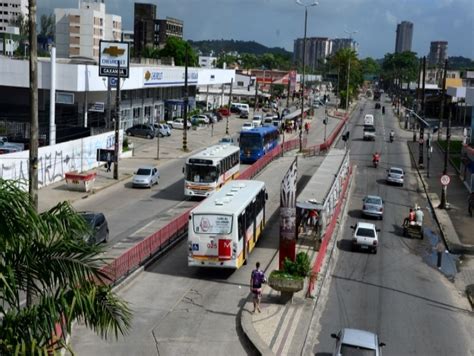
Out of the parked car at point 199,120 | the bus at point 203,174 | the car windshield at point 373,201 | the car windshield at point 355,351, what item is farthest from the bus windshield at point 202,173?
the parked car at point 199,120

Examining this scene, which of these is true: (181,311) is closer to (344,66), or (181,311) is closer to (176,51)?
(344,66)

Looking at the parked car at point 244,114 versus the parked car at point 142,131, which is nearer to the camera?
the parked car at point 142,131

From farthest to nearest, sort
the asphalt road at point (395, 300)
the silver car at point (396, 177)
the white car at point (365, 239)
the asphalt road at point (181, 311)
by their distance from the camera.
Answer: the silver car at point (396, 177) < the white car at point (365, 239) < the asphalt road at point (395, 300) < the asphalt road at point (181, 311)

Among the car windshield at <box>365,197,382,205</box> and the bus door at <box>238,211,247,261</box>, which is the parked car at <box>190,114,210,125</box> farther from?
the bus door at <box>238,211,247,261</box>

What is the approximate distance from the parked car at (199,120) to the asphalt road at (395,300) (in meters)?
49.5

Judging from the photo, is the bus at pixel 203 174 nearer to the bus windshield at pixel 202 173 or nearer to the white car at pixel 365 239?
the bus windshield at pixel 202 173

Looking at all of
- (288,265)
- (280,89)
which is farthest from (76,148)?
(280,89)

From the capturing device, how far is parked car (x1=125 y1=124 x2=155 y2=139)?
74.1 metres

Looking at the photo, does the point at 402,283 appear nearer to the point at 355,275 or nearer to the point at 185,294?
the point at 355,275

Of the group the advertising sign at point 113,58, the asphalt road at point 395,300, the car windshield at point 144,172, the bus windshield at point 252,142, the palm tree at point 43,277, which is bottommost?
the asphalt road at point 395,300

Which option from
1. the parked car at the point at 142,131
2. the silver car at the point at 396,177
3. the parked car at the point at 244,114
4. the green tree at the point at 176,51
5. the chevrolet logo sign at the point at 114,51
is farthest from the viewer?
the green tree at the point at 176,51

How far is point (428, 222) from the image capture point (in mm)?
42312

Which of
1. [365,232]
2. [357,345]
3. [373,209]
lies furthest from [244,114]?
[357,345]

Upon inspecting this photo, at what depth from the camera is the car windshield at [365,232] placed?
3266cm
